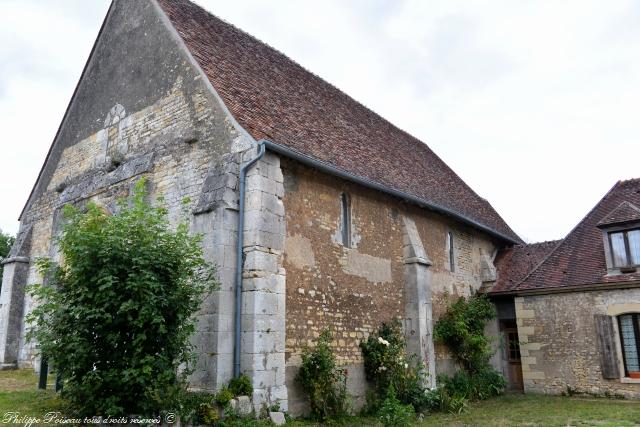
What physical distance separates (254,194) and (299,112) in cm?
387

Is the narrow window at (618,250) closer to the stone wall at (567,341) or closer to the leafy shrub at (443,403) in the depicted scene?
the stone wall at (567,341)

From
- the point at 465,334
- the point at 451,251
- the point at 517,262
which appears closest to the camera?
the point at 465,334

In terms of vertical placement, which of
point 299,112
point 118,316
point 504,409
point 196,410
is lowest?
point 504,409

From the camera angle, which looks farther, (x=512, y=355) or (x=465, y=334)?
(x=512, y=355)

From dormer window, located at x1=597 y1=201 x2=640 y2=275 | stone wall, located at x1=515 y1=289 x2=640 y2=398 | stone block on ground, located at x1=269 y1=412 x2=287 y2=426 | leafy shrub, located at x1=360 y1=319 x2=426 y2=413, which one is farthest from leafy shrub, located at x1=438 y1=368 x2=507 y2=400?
stone block on ground, located at x1=269 y1=412 x2=287 y2=426

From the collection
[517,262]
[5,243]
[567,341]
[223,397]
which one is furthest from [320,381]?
[5,243]

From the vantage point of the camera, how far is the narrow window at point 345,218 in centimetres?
1154

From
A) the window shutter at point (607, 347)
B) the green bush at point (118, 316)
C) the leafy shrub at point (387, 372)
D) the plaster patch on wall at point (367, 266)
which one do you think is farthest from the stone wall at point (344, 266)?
the window shutter at point (607, 347)

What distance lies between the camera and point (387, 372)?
11.3 meters

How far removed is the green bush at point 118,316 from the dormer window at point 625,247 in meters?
11.8

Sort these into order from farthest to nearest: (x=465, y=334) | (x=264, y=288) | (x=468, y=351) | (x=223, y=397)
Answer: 1. (x=468, y=351)
2. (x=465, y=334)
3. (x=264, y=288)
4. (x=223, y=397)

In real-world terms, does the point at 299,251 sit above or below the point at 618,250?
below

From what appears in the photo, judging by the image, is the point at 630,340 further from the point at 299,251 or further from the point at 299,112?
the point at 299,112

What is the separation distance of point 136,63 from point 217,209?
528cm
